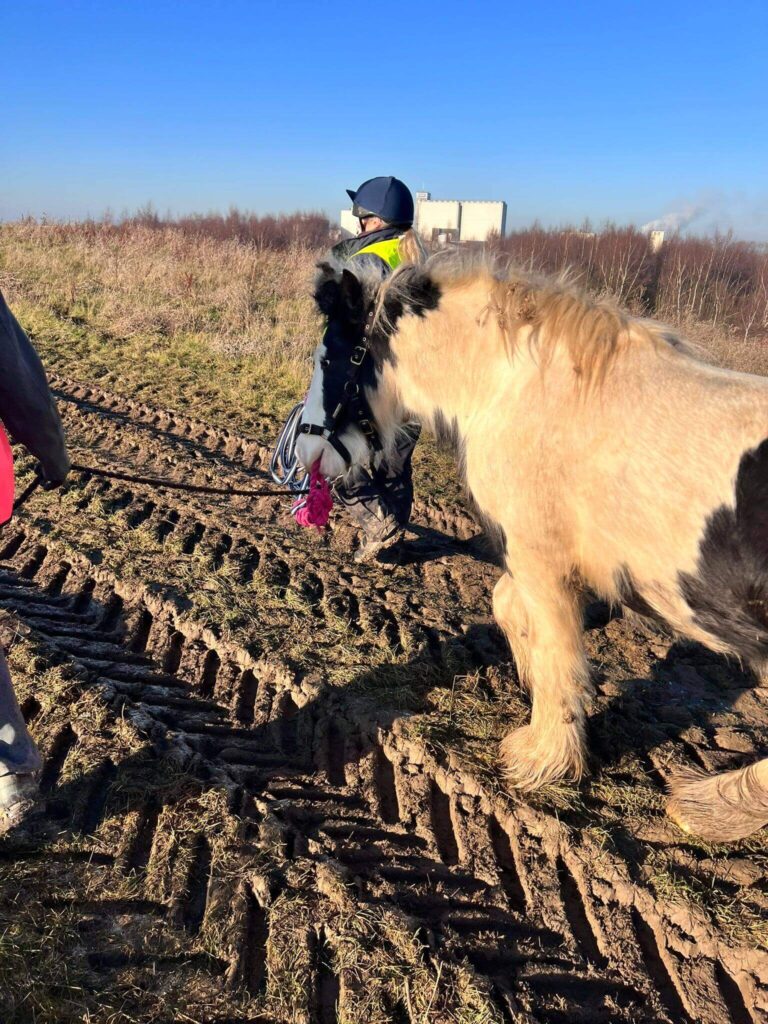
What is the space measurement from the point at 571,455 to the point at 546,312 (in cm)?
61

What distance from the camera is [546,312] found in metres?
2.74

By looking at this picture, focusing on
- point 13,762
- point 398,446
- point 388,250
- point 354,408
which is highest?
point 388,250

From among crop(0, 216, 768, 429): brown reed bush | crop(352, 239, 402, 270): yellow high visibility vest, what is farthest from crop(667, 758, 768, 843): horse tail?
crop(0, 216, 768, 429): brown reed bush

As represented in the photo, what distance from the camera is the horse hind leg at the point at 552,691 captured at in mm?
2793

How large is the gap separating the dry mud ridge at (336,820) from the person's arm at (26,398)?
1255 mm

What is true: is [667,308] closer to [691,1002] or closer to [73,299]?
[73,299]

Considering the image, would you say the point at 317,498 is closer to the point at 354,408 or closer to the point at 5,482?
the point at 354,408

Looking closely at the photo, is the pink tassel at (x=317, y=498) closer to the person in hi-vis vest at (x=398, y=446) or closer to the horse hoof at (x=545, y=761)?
the person in hi-vis vest at (x=398, y=446)

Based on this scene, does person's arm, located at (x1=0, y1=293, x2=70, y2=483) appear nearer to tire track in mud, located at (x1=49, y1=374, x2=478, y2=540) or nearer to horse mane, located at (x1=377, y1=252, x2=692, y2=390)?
horse mane, located at (x1=377, y1=252, x2=692, y2=390)

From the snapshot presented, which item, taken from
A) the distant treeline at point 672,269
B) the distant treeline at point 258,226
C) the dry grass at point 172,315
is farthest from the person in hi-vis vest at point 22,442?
the distant treeline at point 258,226

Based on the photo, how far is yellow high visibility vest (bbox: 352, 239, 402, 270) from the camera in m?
3.81

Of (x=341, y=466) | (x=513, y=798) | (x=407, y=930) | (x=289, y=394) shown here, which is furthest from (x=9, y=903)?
(x=289, y=394)

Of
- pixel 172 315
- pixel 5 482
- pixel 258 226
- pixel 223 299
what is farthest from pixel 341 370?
pixel 258 226

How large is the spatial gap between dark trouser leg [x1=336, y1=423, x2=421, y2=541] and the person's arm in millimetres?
2177
